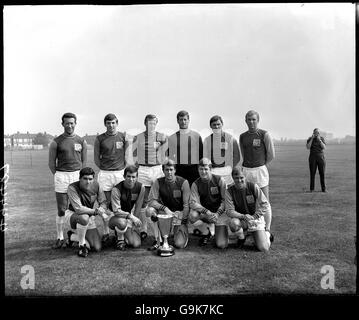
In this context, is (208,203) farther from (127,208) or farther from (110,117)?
(110,117)

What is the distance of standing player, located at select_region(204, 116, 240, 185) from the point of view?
15.6ft

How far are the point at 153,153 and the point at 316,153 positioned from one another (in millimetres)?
2785

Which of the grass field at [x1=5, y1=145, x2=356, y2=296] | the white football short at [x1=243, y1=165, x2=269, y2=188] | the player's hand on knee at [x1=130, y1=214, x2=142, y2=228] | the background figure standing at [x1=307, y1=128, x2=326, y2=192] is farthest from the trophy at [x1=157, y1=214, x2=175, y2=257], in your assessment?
the background figure standing at [x1=307, y1=128, x2=326, y2=192]

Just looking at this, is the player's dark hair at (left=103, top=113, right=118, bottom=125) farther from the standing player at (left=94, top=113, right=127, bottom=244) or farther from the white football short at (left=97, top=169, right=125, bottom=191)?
the white football short at (left=97, top=169, right=125, bottom=191)

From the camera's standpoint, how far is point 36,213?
5.30 meters

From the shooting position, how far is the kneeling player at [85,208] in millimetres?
4371

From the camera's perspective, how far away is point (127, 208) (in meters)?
4.64

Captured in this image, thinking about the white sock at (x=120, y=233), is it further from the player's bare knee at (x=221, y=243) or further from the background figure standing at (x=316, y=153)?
the background figure standing at (x=316, y=153)

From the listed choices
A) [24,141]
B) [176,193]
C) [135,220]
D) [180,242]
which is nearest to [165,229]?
[180,242]

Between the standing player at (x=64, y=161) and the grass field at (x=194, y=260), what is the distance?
33cm

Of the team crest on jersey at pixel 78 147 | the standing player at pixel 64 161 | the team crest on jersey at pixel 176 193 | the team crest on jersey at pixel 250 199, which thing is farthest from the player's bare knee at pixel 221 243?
the team crest on jersey at pixel 78 147
